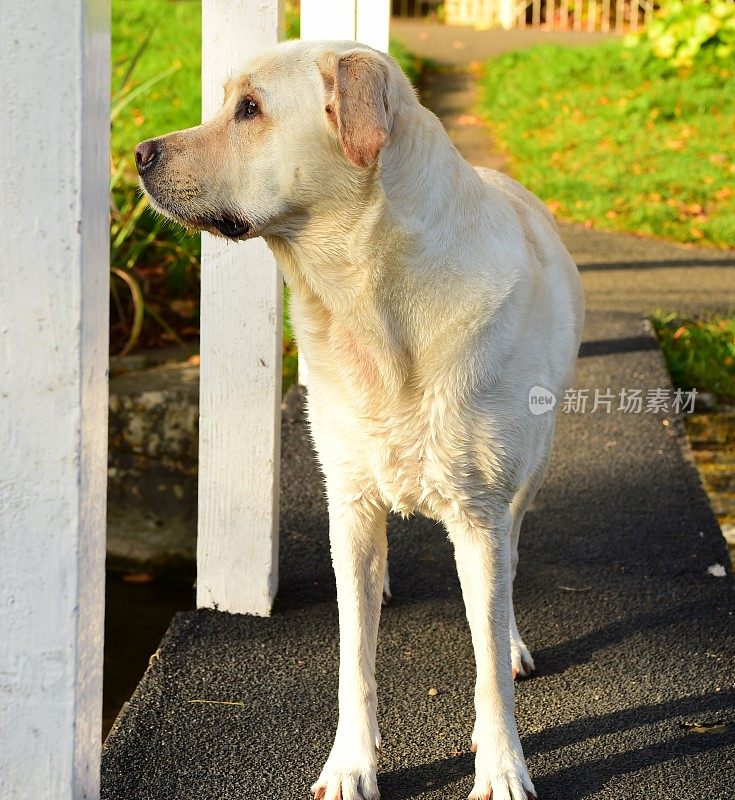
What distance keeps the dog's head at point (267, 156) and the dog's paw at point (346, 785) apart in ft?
4.37

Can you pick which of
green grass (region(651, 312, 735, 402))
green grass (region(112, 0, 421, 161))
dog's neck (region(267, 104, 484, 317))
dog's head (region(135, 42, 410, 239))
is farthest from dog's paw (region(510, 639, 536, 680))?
green grass (region(112, 0, 421, 161))

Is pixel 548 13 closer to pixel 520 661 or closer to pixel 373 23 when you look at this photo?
pixel 373 23

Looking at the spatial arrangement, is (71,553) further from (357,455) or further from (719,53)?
(719,53)

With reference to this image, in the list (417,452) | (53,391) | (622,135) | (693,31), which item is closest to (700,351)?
(417,452)

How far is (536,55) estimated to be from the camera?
1373 cm

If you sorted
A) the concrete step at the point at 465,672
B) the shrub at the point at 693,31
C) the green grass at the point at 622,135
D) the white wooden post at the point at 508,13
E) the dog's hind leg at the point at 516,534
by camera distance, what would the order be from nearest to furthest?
the concrete step at the point at 465,672 < the dog's hind leg at the point at 516,534 < the green grass at the point at 622,135 < the shrub at the point at 693,31 < the white wooden post at the point at 508,13

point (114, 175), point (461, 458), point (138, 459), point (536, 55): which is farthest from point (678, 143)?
point (461, 458)

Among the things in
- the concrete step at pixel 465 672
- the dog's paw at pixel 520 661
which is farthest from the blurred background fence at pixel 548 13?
the dog's paw at pixel 520 661

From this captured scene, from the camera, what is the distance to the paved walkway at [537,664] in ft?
9.02

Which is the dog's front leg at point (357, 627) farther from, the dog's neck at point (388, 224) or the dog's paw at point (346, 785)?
the dog's neck at point (388, 224)

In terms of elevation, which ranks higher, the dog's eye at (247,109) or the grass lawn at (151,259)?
the dog's eye at (247,109)

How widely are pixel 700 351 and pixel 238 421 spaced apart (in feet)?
11.9

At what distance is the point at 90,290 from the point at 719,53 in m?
11.3

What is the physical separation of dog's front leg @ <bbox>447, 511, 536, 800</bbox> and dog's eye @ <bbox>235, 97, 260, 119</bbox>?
3.48 feet
